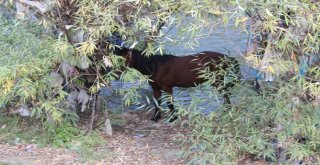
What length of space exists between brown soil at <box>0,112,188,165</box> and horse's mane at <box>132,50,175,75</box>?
63 cm

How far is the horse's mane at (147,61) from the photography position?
6.28 metres

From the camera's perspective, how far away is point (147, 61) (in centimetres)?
641

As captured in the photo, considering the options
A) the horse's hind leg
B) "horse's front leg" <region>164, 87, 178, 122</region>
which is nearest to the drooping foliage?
the horse's hind leg

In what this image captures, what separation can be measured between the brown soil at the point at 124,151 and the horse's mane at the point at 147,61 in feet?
2.08

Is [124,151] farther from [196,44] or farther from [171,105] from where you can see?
[196,44]

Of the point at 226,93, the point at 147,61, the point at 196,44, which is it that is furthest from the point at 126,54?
the point at 196,44

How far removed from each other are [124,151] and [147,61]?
3.53 feet

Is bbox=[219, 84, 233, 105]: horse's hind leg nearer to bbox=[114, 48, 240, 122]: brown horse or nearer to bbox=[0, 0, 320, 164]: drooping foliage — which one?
bbox=[0, 0, 320, 164]: drooping foliage

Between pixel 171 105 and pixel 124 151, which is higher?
pixel 171 105

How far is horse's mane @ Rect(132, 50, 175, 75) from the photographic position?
247 inches

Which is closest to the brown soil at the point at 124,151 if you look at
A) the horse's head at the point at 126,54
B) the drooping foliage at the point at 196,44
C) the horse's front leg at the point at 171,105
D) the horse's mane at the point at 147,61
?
the horse's front leg at the point at 171,105

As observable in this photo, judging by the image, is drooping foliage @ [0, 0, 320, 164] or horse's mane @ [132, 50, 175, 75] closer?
drooping foliage @ [0, 0, 320, 164]

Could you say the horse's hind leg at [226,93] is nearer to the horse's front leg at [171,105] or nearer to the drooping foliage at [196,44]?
the drooping foliage at [196,44]

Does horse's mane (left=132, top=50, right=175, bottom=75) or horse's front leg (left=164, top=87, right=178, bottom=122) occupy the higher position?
horse's mane (left=132, top=50, right=175, bottom=75)
